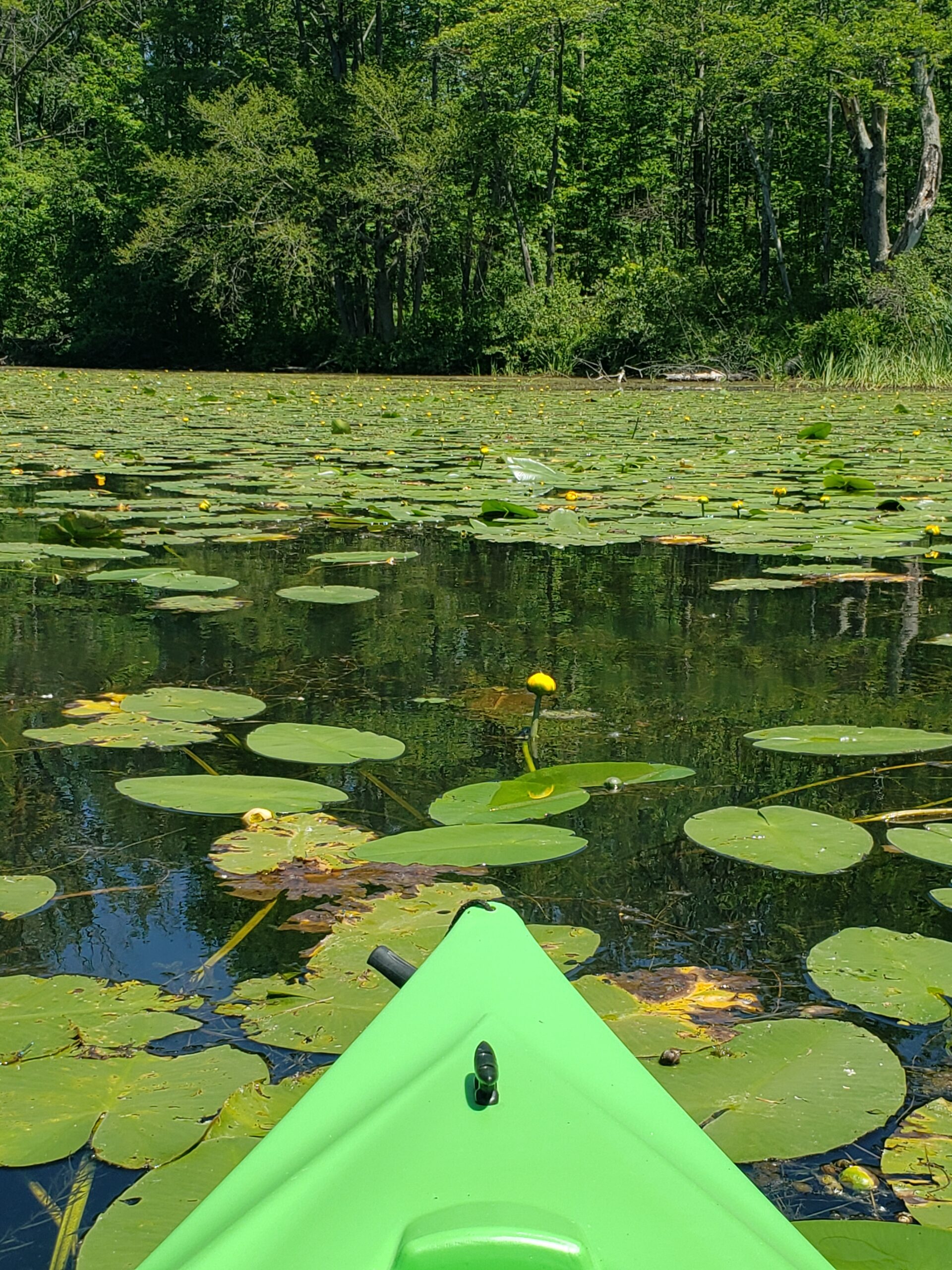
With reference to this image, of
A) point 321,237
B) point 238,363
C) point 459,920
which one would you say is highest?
point 321,237

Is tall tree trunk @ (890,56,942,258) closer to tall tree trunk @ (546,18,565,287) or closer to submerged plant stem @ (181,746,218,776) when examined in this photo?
tall tree trunk @ (546,18,565,287)

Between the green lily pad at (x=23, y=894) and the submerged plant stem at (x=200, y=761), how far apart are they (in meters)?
0.30

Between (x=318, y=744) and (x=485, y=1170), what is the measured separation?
0.89 meters

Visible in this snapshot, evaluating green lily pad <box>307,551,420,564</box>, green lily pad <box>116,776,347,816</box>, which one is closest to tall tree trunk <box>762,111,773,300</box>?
green lily pad <box>307,551,420,564</box>

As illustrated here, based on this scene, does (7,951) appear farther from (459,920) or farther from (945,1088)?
(945,1088)

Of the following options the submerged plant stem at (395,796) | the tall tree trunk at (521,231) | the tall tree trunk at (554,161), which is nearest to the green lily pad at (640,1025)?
the submerged plant stem at (395,796)

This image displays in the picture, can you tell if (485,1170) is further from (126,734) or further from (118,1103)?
(126,734)

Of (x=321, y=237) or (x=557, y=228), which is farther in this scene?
(x=557, y=228)

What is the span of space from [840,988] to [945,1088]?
117 millimetres

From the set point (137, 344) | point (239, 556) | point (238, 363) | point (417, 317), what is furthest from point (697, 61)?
point (239, 556)

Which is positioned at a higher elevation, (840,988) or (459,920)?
(459,920)

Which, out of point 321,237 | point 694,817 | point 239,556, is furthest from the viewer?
point 321,237

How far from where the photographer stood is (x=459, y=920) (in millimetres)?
644

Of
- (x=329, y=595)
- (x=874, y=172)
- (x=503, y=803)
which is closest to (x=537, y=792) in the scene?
(x=503, y=803)
